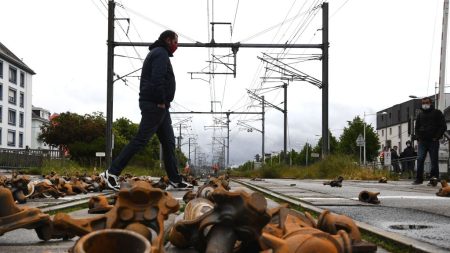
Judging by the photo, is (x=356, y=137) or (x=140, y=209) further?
(x=356, y=137)

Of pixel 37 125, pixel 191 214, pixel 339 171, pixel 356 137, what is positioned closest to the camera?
pixel 191 214

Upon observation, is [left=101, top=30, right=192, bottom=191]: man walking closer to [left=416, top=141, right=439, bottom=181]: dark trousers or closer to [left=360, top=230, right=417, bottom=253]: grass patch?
[left=360, top=230, right=417, bottom=253]: grass patch

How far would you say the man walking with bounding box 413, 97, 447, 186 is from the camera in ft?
42.8

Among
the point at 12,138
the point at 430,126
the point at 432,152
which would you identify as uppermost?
the point at 12,138


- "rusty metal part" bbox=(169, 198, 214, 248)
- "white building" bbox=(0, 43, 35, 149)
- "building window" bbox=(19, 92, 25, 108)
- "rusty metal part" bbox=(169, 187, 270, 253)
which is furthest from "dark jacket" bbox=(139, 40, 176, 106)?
"building window" bbox=(19, 92, 25, 108)

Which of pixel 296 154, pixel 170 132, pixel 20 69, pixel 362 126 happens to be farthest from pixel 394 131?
pixel 170 132

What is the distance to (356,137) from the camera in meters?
89.3

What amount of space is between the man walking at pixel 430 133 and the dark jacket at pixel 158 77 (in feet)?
24.6

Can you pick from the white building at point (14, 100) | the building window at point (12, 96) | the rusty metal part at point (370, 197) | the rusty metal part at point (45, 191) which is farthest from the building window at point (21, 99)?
the rusty metal part at point (370, 197)

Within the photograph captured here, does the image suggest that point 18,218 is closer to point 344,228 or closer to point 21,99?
point 344,228

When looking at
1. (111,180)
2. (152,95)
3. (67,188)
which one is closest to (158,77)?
(152,95)

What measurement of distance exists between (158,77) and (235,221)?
5968 mm

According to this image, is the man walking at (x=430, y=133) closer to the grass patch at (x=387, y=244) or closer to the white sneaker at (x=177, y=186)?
the white sneaker at (x=177, y=186)

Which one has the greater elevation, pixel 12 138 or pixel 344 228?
pixel 12 138
